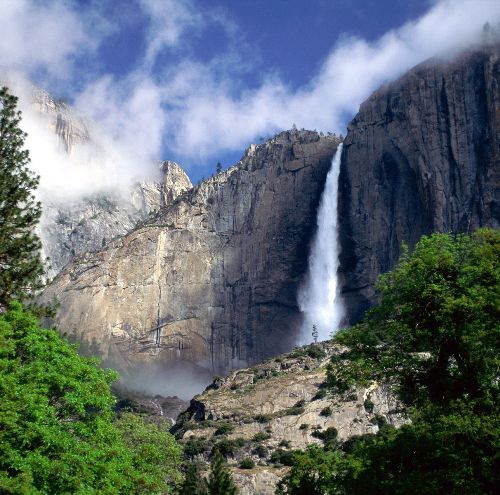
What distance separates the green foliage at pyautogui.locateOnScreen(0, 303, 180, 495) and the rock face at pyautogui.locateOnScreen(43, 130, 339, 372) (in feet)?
307

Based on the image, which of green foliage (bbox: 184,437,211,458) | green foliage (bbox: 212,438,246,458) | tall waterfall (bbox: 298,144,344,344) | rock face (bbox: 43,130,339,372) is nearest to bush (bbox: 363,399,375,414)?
green foliage (bbox: 212,438,246,458)

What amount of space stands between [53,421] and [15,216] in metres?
10.8

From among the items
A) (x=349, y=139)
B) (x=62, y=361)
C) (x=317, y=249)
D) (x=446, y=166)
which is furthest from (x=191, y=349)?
(x=62, y=361)

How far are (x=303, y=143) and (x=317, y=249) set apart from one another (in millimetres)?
23006

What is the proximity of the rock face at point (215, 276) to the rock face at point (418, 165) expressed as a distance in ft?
32.2

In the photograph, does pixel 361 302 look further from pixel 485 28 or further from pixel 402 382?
pixel 402 382

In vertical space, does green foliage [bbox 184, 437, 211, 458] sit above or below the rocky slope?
below

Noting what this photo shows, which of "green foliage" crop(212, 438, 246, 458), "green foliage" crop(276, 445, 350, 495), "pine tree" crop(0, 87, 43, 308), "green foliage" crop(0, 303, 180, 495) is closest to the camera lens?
"green foliage" crop(0, 303, 180, 495)

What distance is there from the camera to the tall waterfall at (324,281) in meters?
114

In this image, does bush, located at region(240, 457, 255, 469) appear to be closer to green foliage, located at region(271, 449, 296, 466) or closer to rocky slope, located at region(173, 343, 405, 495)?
rocky slope, located at region(173, 343, 405, 495)

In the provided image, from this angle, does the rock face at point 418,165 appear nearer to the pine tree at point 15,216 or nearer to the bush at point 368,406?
the bush at point 368,406

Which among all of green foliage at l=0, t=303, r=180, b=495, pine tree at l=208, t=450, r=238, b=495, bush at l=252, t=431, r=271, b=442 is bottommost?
green foliage at l=0, t=303, r=180, b=495

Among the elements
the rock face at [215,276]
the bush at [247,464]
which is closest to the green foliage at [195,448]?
the bush at [247,464]

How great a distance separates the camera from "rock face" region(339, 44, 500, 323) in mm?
97188
